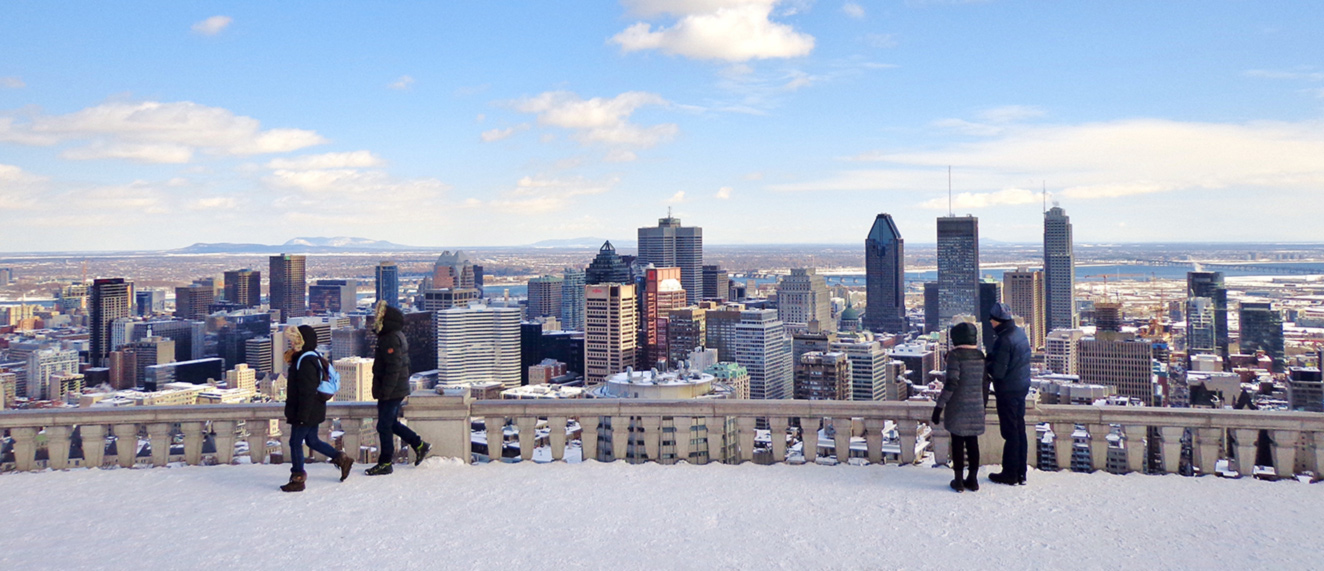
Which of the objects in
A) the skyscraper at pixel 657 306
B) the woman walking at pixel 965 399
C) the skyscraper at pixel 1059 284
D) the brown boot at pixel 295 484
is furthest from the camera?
the skyscraper at pixel 1059 284

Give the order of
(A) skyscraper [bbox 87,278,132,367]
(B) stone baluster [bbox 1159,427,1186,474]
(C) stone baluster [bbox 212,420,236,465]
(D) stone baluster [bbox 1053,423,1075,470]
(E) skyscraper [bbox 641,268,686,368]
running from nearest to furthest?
(B) stone baluster [bbox 1159,427,1186,474] < (D) stone baluster [bbox 1053,423,1075,470] < (C) stone baluster [bbox 212,420,236,465] < (A) skyscraper [bbox 87,278,132,367] < (E) skyscraper [bbox 641,268,686,368]

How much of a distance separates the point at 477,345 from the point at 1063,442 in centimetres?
13662

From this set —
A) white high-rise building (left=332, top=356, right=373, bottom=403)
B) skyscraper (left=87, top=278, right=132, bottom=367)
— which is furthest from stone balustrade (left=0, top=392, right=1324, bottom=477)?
skyscraper (left=87, top=278, right=132, bottom=367)

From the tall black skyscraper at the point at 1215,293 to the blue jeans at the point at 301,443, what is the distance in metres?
122

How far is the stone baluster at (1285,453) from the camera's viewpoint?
8867 millimetres

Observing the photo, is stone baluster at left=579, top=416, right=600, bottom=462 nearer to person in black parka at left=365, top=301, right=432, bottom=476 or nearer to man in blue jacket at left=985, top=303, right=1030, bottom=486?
person in black parka at left=365, top=301, right=432, bottom=476

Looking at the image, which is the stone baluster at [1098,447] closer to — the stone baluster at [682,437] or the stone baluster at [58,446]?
the stone baluster at [682,437]

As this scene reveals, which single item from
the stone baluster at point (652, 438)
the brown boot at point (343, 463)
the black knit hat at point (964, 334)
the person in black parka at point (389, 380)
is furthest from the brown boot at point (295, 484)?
the black knit hat at point (964, 334)

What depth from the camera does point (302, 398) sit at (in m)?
8.74

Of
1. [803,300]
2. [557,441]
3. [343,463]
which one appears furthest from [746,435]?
[803,300]

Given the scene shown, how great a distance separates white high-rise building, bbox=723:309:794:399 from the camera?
120562 millimetres

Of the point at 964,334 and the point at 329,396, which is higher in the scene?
the point at 964,334

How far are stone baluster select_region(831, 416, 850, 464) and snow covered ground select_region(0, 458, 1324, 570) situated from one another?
519 mm

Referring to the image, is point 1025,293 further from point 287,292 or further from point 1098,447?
point 1098,447
